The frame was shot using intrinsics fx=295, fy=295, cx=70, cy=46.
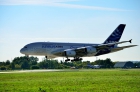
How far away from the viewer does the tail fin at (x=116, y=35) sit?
9388 centimetres

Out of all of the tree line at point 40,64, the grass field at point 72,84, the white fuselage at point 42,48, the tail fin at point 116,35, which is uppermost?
the tail fin at point 116,35

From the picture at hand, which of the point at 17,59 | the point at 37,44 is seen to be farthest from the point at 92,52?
the point at 17,59

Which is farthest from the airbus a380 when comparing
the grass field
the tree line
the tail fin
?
the grass field

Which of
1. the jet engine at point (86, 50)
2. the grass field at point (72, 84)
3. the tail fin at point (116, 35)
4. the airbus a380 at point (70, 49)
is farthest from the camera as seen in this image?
the tail fin at point (116, 35)

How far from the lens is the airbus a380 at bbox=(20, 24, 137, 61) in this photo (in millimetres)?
81125

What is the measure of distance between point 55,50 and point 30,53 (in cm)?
713

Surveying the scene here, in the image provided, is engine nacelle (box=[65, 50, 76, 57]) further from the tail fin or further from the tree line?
the tree line

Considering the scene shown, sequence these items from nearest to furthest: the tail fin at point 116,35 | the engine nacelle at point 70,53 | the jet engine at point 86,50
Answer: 1. the engine nacelle at point 70,53
2. the jet engine at point 86,50
3. the tail fin at point 116,35

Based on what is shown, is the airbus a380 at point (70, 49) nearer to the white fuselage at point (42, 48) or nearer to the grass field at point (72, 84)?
the white fuselage at point (42, 48)

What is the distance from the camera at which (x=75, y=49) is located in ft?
277

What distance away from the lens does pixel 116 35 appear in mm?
95125

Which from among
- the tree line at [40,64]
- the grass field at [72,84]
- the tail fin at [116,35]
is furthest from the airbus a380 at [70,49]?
the grass field at [72,84]

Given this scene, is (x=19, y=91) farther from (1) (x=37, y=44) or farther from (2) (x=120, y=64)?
(2) (x=120, y=64)

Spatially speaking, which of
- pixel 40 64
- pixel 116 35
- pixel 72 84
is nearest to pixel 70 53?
pixel 116 35
